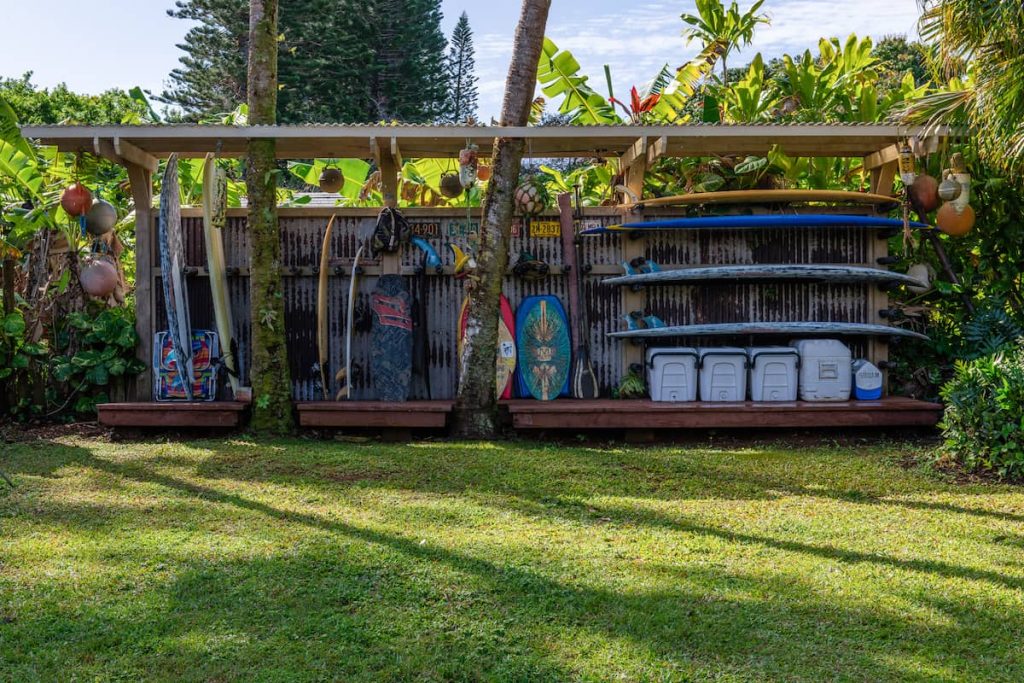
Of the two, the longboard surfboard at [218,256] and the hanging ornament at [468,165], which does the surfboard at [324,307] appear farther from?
the hanging ornament at [468,165]

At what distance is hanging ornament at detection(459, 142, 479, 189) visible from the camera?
7.89 m

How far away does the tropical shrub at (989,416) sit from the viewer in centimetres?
590

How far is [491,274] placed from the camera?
24.6ft

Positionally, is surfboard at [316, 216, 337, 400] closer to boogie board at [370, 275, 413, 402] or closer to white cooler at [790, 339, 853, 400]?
boogie board at [370, 275, 413, 402]

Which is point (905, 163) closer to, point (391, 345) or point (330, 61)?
point (391, 345)

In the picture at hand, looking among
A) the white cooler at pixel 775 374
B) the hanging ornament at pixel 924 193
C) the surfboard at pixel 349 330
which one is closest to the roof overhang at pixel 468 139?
the hanging ornament at pixel 924 193

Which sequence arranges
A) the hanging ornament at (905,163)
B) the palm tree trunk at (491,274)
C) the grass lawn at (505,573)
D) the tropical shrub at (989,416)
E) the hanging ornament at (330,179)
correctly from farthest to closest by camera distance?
1. the hanging ornament at (330,179)
2. the hanging ornament at (905,163)
3. the palm tree trunk at (491,274)
4. the tropical shrub at (989,416)
5. the grass lawn at (505,573)

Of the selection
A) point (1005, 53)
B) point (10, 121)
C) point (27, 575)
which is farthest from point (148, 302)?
point (1005, 53)

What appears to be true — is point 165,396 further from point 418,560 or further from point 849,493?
point 849,493

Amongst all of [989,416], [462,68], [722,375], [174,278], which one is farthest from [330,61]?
[989,416]

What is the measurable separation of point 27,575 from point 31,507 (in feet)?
4.50

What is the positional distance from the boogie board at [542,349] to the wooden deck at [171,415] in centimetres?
239

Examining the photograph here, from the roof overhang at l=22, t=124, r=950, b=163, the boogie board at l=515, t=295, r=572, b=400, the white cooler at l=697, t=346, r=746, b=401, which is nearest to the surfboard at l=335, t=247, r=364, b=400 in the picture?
the roof overhang at l=22, t=124, r=950, b=163

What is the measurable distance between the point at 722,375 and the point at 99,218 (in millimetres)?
5581
